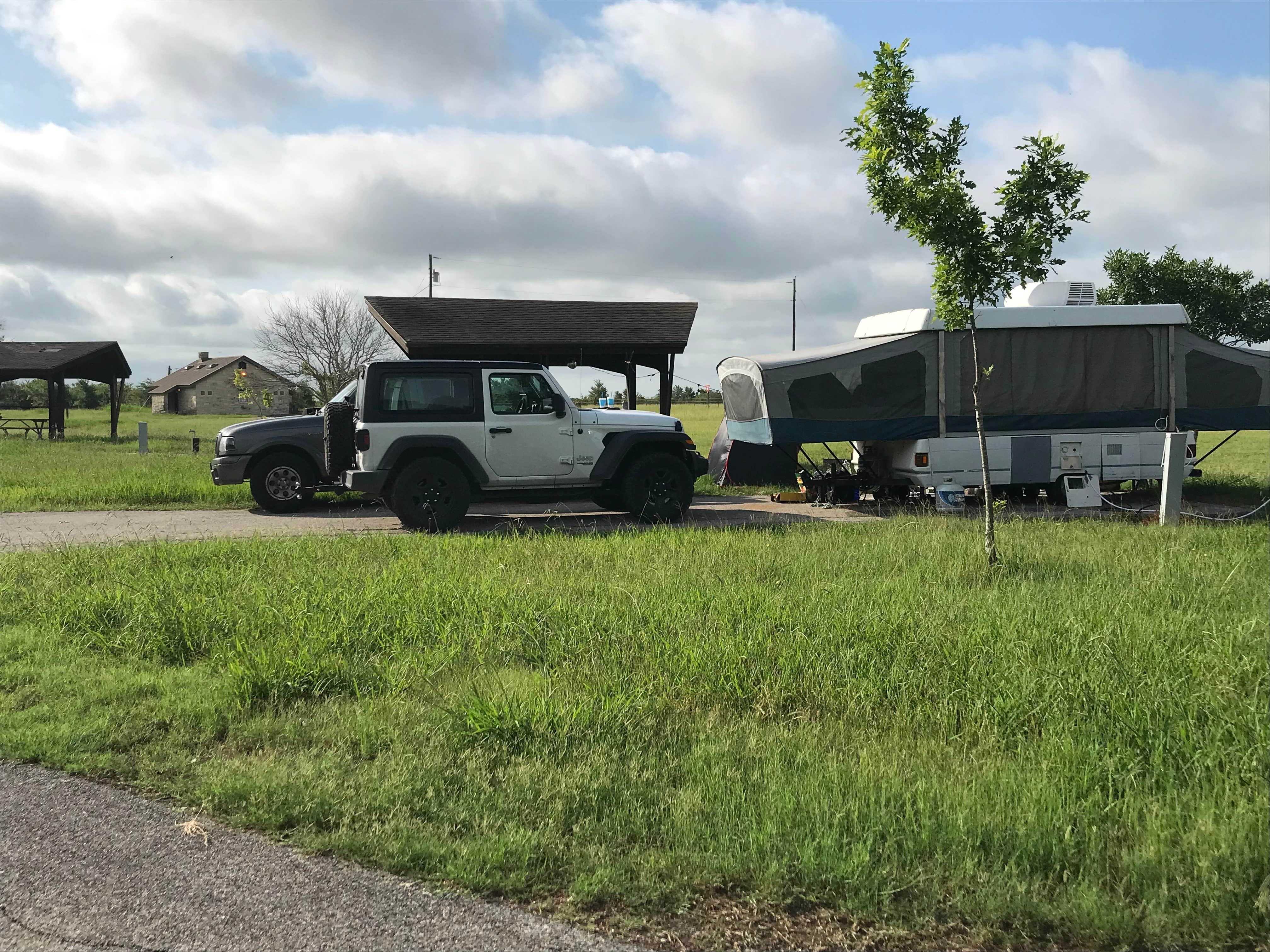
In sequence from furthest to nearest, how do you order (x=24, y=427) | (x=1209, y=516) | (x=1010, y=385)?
1. (x=24, y=427)
2. (x=1010, y=385)
3. (x=1209, y=516)

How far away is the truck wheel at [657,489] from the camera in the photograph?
12664mm

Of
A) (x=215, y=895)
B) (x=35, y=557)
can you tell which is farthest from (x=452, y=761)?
(x=35, y=557)

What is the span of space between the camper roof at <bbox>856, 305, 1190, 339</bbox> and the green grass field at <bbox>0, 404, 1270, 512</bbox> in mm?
3517

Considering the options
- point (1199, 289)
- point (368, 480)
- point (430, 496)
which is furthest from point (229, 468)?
point (1199, 289)

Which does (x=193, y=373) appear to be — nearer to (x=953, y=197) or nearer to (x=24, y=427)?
(x=24, y=427)

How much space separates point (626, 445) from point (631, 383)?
27.2ft

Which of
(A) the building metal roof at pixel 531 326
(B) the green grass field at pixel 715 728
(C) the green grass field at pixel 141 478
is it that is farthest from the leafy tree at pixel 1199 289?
(B) the green grass field at pixel 715 728

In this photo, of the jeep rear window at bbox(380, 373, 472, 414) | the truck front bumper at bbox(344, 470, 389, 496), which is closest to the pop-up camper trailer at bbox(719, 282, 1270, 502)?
the jeep rear window at bbox(380, 373, 472, 414)

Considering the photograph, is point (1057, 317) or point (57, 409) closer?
point (1057, 317)

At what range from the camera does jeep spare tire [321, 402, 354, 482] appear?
41.0 feet

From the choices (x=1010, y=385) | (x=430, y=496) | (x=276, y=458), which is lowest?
(x=430, y=496)

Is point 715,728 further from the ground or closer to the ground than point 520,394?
closer to the ground

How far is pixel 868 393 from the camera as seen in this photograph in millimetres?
13789

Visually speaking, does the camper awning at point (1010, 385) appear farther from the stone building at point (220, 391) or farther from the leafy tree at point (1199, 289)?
the stone building at point (220, 391)
